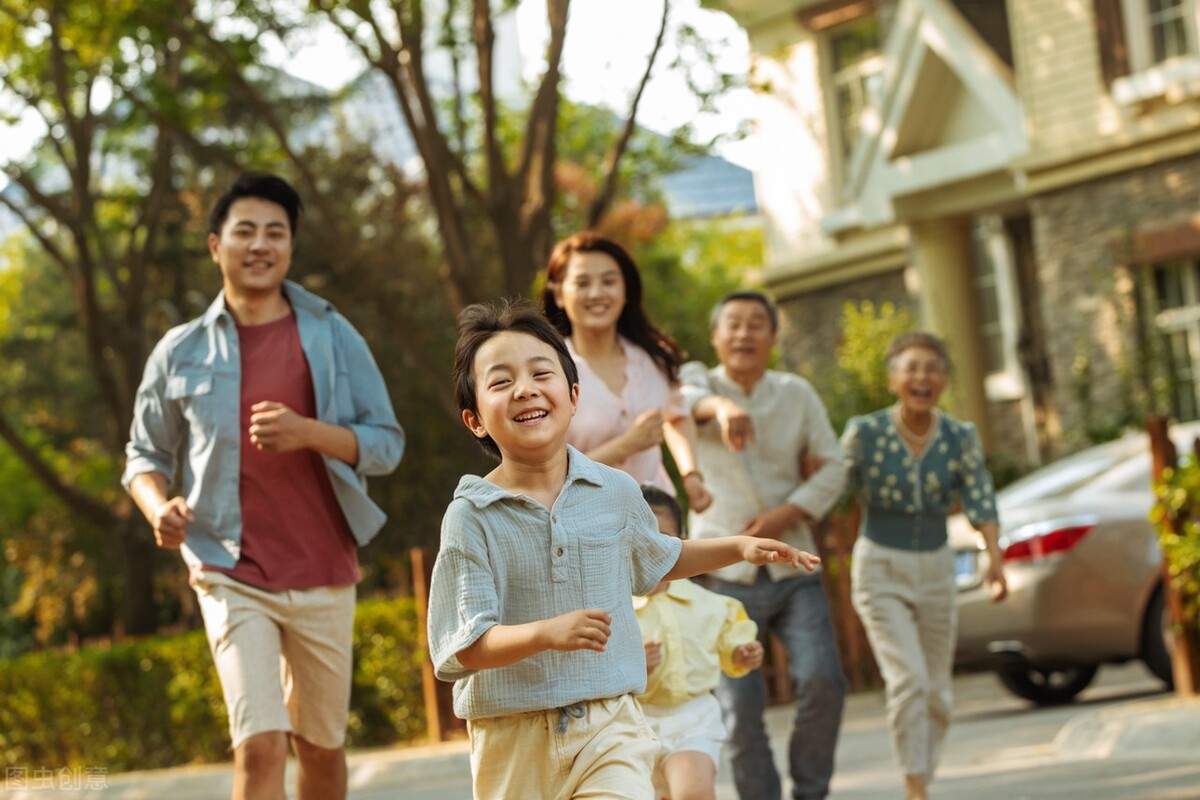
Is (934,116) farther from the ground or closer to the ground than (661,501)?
farther from the ground

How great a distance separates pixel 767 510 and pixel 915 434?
994 mm

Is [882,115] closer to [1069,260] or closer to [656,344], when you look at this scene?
[1069,260]

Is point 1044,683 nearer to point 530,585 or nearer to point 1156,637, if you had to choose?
point 1156,637

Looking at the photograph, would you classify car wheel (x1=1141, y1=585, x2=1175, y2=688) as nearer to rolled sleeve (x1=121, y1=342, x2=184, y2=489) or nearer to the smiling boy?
rolled sleeve (x1=121, y1=342, x2=184, y2=489)

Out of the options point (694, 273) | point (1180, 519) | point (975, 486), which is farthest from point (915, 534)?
point (694, 273)

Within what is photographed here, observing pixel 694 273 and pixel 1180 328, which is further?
pixel 694 273

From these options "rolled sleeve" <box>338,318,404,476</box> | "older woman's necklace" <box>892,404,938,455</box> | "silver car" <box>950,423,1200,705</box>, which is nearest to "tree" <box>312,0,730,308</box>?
"silver car" <box>950,423,1200,705</box>

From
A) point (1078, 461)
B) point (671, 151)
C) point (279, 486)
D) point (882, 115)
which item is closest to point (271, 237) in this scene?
point (279, 486)

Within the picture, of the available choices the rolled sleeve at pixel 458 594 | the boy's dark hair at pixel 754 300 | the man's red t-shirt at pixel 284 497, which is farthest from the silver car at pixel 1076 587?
the rolled sleeve at pixel 458 594

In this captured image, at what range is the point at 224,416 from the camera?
640 cm

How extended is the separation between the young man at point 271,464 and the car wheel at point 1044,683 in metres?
6.81

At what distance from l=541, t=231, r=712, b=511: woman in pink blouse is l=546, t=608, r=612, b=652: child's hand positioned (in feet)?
8.17

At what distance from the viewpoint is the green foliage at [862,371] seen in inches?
707

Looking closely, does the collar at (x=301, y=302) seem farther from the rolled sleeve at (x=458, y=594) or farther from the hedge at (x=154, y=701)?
the hedge at (x=154, y=701)
